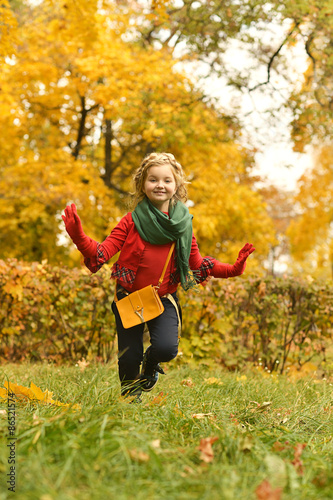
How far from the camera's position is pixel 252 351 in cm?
522

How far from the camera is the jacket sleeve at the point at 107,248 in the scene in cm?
282

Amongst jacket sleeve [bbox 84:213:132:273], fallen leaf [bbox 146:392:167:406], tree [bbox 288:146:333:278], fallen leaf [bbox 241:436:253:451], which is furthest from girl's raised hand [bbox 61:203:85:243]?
tree [bbox 288:146:333:278]

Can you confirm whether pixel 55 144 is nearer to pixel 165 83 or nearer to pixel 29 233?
pixel 29 233

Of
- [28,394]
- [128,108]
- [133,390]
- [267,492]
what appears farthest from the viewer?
[128,108]

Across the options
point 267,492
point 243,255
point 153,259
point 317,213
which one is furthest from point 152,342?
point 317,213

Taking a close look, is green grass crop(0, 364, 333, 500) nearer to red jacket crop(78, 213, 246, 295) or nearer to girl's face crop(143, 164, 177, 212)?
red jacket crop(78, 213, 246, 295)

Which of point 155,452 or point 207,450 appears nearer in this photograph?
point 155,452

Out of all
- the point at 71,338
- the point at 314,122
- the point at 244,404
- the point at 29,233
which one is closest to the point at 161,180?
the point at 244,404

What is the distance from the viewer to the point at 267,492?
1558 mm

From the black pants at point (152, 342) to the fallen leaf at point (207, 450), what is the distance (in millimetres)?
1002

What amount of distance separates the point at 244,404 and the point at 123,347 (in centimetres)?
89

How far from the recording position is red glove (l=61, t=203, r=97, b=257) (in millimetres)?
2666

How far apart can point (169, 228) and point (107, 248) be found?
42 centimetres

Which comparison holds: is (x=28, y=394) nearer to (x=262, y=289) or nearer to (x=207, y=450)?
(x=207, y=450)
